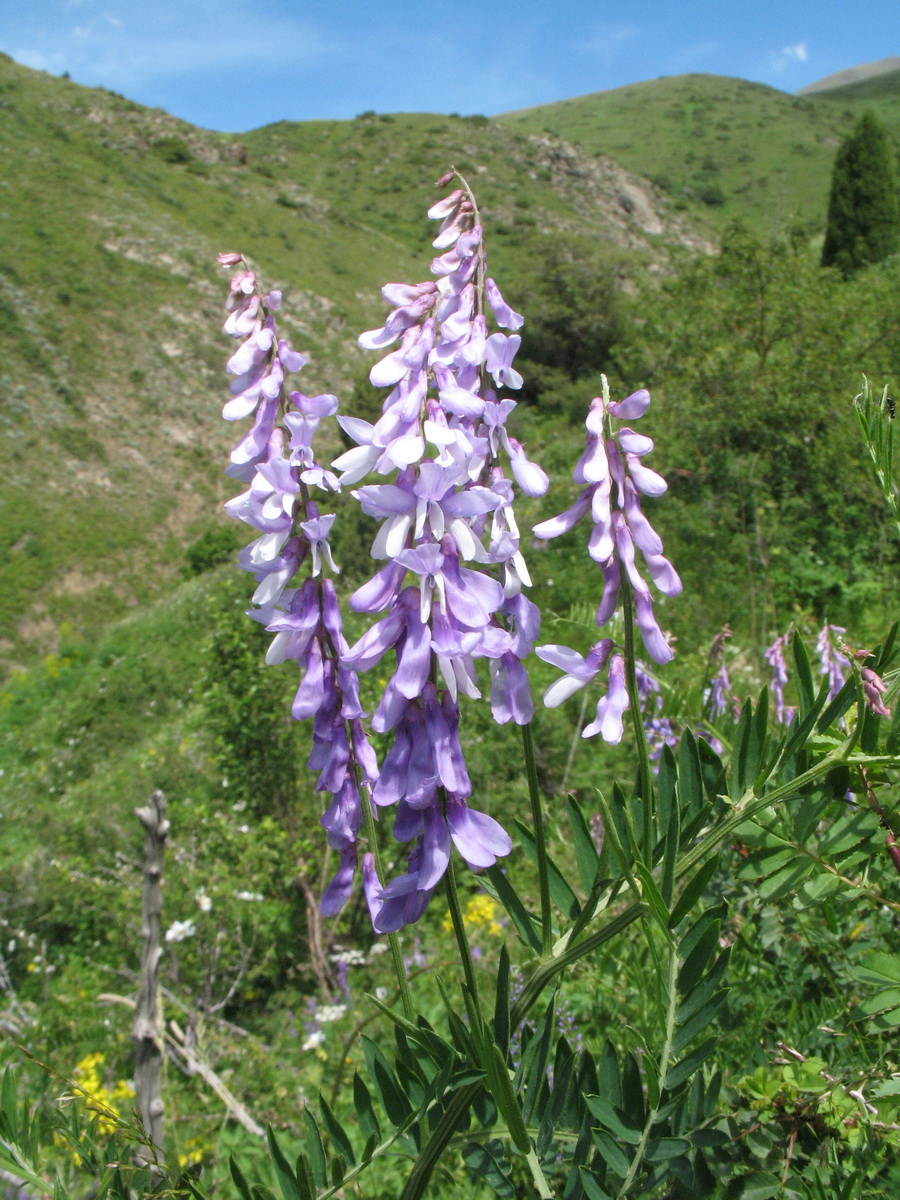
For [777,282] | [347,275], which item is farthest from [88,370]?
[777,282]

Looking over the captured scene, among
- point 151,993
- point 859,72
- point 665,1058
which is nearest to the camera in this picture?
point 665,1058

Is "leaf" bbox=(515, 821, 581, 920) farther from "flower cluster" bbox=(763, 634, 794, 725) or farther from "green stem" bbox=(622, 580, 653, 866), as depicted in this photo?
"flower cluster" bbox=(763, 634, 794, 725)

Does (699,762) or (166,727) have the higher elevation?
(699,762)

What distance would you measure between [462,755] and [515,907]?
185 mm

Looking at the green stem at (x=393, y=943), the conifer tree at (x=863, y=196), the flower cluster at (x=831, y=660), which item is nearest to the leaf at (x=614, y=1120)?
the green stem at (x=393, y=943)

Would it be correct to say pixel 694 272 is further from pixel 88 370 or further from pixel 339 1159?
pixel 88 370

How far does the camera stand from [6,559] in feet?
56.8

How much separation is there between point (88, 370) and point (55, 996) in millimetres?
22588

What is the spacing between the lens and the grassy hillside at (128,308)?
60.9ft

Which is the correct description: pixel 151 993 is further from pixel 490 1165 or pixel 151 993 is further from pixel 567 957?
pixel 567 957

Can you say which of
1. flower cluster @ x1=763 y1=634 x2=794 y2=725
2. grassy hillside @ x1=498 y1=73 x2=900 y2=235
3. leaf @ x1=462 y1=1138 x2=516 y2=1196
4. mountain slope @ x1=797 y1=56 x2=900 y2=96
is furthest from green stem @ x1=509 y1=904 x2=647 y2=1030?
mountain slope @ x1=797 y1=56 x2=900 y2=96

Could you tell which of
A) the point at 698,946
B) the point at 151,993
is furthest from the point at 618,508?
the point at 151,993

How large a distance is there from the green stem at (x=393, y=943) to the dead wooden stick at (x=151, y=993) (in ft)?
3.27

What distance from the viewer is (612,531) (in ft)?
2.81
